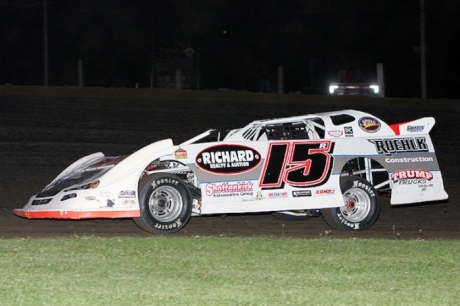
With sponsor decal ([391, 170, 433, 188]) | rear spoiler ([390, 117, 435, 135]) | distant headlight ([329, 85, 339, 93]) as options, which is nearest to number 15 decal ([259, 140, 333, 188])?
sponsor decal ([391, 170, 433, 188])

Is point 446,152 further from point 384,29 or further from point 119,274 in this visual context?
point 384,29

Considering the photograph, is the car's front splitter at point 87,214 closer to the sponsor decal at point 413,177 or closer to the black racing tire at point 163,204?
the black racing tire at point 163,204

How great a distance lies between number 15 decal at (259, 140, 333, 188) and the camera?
975 centimetres

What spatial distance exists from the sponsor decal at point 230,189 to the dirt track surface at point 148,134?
0.57m

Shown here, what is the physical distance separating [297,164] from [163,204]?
5.37ft

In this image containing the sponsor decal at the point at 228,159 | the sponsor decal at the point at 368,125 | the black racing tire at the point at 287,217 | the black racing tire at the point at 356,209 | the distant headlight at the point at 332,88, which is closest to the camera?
the sponsor decal at the point at 228,159

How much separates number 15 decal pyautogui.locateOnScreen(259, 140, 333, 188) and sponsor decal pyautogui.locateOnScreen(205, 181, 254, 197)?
170 millimetres

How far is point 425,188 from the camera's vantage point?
10430 mm

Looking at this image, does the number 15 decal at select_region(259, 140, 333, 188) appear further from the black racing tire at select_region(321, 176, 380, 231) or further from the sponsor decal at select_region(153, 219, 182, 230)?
the sponsor decal at select_region(153, 219, 182, 230)

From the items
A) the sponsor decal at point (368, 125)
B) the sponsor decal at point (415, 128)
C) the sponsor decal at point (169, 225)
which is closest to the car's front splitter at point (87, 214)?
the sponsor decal at point (169, 225)

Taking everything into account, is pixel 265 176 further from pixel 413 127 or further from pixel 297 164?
pixel 413 127

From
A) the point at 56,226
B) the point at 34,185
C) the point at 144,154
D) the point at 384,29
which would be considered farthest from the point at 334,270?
the point at 384,29

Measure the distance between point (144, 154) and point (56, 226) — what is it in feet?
5.12

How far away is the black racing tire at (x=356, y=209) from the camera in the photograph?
398 inches
